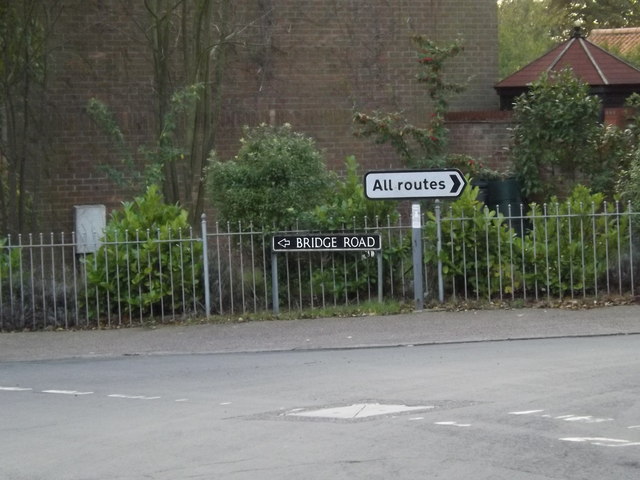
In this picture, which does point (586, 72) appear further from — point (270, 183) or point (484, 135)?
point (270, 183)

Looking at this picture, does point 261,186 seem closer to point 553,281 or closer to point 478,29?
point 553,281

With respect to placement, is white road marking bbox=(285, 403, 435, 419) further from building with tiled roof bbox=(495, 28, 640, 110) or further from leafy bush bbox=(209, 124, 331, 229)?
building with tiled roof bbox=(495, 28, 640, 110)

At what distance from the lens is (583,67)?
926 inches

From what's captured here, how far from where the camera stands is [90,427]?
8.77 m

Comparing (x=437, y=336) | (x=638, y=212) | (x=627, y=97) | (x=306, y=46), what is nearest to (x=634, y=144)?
(x=627, y=97)

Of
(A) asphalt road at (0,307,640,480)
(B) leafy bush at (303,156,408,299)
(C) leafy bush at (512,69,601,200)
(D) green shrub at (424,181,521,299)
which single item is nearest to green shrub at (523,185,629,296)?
(D) green shrub at (424,181,521,299)

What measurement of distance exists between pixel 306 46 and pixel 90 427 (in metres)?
14.8

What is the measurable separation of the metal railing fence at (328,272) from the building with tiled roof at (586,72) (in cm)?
733

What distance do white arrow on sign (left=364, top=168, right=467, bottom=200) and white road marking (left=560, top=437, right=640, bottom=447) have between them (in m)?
7.91

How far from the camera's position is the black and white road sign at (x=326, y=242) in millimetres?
15414

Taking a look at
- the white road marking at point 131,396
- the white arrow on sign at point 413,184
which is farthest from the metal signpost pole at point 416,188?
the white road marking at point 131,396

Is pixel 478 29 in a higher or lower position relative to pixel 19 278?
higher

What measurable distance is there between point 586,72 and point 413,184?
9251 mm

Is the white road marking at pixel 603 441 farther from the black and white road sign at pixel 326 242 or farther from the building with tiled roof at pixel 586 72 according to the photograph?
the building with tiled roof at pixel 586 72
